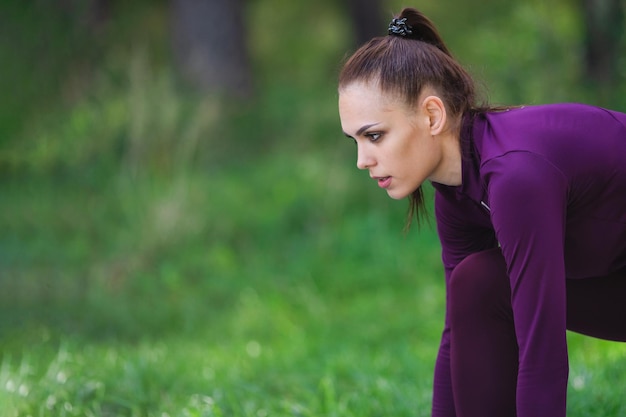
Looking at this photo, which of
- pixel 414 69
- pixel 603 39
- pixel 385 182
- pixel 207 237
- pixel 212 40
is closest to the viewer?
pixel 414 69

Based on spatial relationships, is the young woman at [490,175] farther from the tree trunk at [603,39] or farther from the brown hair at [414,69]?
the tree trunk at [603,39]

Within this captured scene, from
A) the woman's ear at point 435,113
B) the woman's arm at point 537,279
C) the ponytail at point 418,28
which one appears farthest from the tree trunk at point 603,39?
the woman's arm at point 537,279

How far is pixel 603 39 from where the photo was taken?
6.90 metres

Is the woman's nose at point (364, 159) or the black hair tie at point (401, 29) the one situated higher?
the black hair tie at point (401, 29)

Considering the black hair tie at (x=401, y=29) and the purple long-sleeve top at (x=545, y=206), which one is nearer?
the purple long-sleeve top at (x=545, y=206)

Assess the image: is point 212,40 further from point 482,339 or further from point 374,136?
point 482,339

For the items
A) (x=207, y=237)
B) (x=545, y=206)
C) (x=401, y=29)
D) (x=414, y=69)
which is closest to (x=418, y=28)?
(x=401, y=29)

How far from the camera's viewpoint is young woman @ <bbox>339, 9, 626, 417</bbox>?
7.16 ft

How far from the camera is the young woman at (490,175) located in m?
2.18

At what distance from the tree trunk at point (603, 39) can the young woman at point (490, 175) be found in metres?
3.90

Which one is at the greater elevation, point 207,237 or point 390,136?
point 390,136

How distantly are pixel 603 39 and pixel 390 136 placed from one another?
4.99 meters

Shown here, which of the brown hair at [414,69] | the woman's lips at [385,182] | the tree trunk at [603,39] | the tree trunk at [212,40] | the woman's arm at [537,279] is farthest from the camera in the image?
the tree trunk at [212,40]

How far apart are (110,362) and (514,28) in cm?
413
